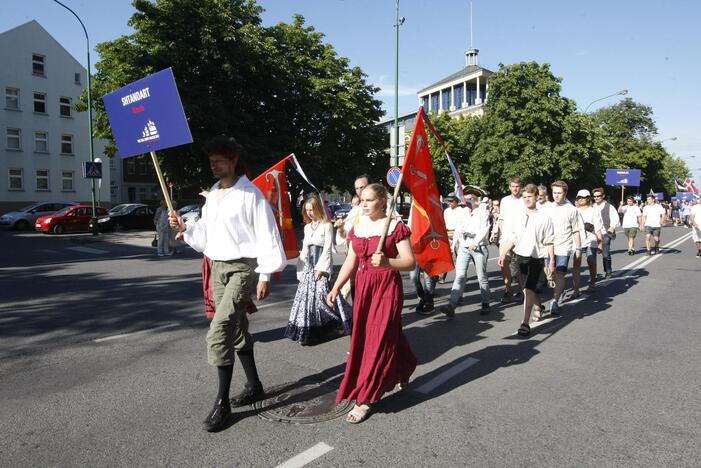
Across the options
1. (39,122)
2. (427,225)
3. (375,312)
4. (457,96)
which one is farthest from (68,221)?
(457,96)

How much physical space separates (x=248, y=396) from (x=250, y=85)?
73.1 ft

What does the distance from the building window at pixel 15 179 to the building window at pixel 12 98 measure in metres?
4.46

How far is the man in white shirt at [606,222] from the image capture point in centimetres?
1095

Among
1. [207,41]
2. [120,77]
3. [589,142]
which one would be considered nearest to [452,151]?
[589,142]

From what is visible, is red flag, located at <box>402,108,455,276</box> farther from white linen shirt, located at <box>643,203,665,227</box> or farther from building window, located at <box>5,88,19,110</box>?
building window, located at <box>5,88,19,110</box>

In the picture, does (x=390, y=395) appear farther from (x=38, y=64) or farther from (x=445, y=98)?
(x=445, y=98)

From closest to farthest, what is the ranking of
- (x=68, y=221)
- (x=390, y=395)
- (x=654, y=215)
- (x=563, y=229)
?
(x=390, y=395), (x=563, y=229), (x=654, y=215), (x=68, y=221)

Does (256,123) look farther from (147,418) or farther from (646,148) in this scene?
(646,148)

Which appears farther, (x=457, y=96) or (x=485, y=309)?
(x=457, y=96)

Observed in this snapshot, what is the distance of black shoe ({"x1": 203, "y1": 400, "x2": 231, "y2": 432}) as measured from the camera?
347 centimetres

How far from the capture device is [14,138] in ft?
121

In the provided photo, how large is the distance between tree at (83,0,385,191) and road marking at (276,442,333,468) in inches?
784

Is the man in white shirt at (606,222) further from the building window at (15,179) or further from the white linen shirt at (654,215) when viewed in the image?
the building window at (15,179)

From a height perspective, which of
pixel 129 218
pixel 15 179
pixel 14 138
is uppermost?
pixel 14 138
